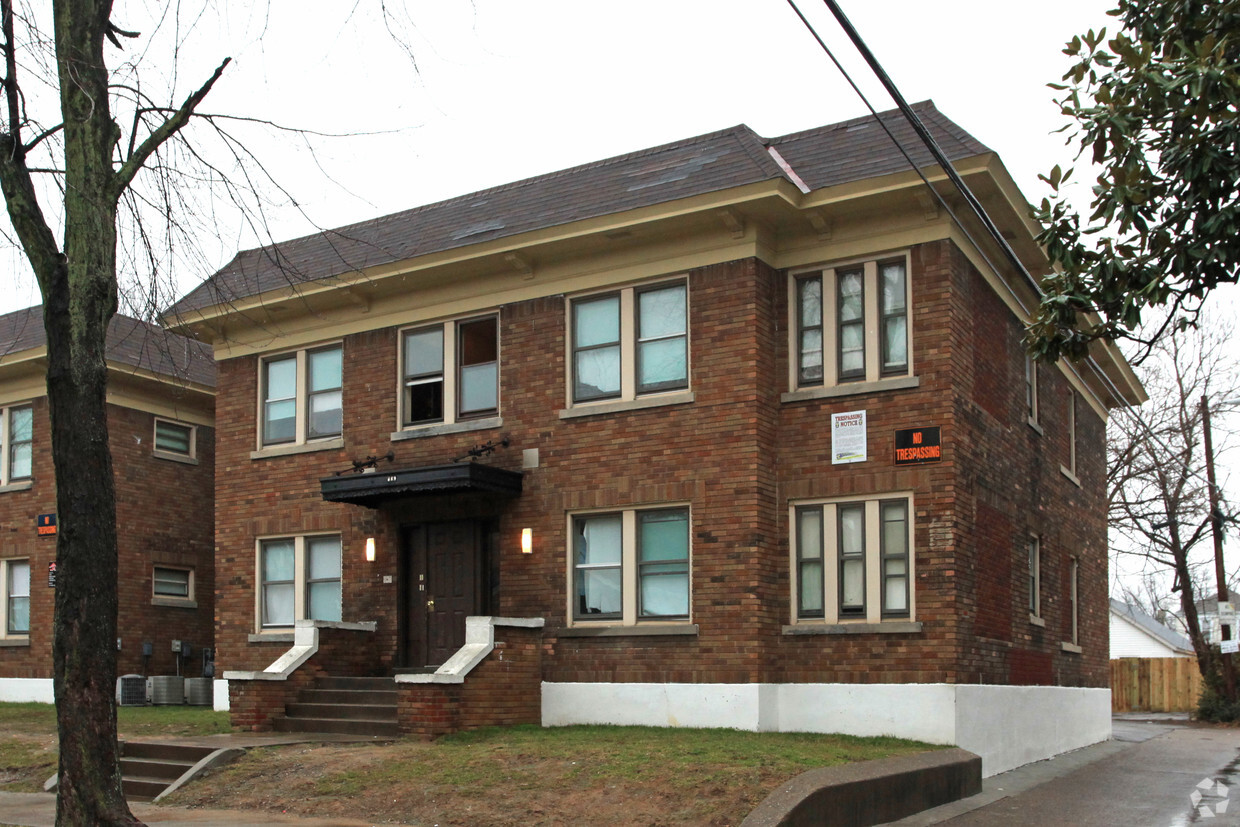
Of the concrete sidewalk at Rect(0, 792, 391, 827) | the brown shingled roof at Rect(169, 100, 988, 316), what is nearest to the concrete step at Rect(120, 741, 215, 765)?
the concrete sidewalk at Rect(0, 792, 391, 827)

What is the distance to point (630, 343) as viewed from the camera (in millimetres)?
16938

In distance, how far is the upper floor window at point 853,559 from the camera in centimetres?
1550

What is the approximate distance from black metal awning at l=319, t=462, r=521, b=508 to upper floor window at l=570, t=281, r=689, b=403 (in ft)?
4.93

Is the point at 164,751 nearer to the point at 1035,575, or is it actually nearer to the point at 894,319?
the point at 894,319

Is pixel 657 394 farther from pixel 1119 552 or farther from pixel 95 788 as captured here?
pixel 1119 552

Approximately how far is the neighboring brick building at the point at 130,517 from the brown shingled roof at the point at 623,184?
3775 mm

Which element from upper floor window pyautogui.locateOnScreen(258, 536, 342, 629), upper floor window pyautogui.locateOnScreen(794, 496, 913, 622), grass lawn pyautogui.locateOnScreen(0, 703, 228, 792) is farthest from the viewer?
upper floor window pyautogui.locateOnScreen(258, 536, 342, 629)

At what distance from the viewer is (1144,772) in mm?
16969

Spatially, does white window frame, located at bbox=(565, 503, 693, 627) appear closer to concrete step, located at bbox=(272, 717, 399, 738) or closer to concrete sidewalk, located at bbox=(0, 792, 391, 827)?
concrete step, located at bbox=(272, 717, 399, 738)

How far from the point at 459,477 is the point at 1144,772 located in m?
9.61

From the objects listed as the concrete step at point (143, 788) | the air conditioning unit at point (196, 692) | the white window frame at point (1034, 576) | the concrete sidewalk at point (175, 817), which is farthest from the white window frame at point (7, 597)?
the white window frame at point (1034, 576)

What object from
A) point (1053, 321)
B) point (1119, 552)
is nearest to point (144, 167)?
point (1053, 321)

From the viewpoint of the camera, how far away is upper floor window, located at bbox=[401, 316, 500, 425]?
59.8 ft

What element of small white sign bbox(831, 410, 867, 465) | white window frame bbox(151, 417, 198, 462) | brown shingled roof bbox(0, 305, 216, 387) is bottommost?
small white sign bbox(831, 410, 867, 465)
